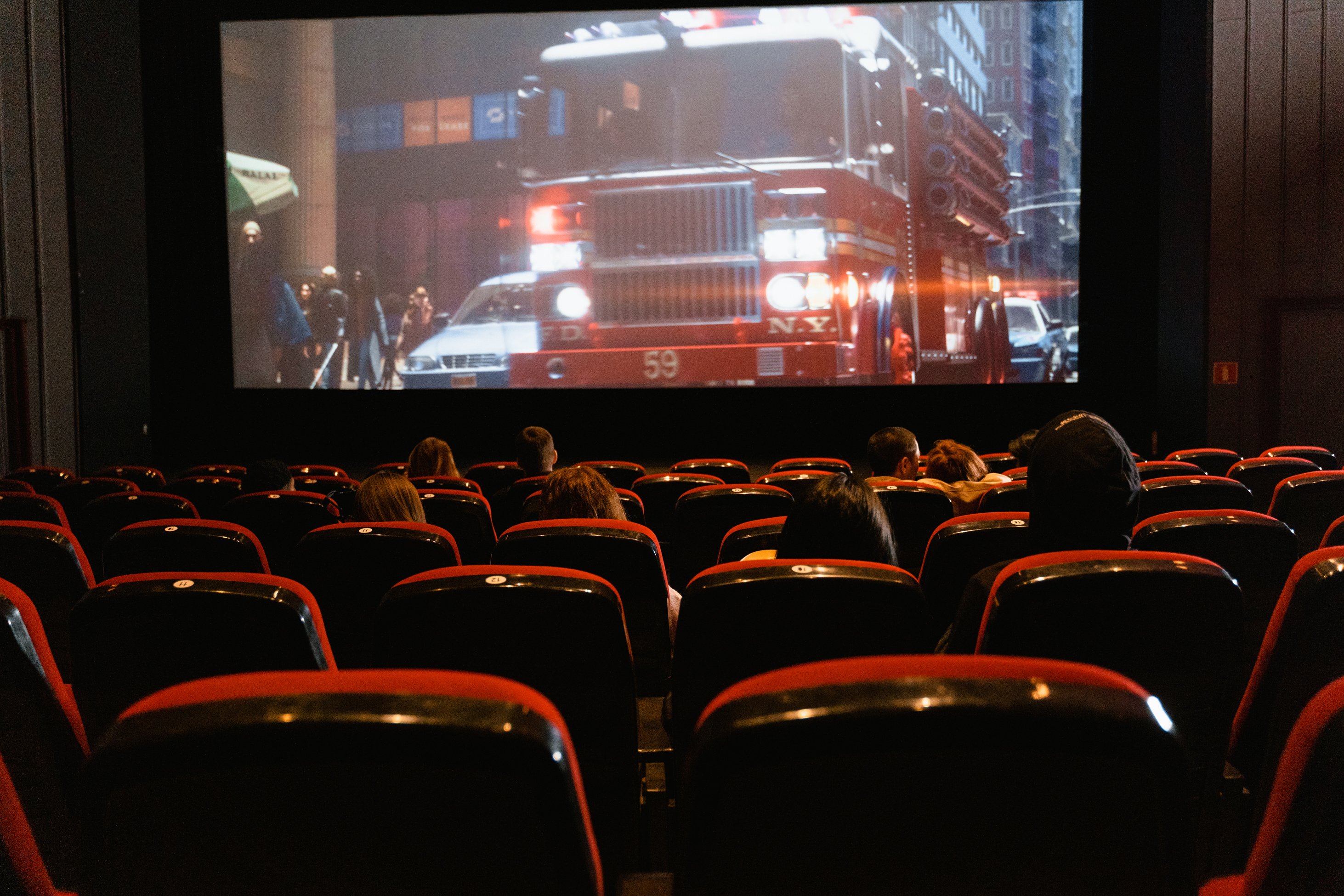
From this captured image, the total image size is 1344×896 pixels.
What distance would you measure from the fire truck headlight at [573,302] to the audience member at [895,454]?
509 centimetres

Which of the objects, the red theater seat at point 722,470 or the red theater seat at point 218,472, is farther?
the red theater seat at point 218,472

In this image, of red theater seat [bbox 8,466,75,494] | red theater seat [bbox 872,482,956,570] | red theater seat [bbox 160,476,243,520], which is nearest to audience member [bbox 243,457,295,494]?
red theater seat [bbox 160,476,243,520]

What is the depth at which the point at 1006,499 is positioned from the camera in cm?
315

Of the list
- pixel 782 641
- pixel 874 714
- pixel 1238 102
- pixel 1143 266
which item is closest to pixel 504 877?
pixel 874 714

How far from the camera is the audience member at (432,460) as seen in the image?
4.95 meters

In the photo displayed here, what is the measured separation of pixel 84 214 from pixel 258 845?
33.2 ft

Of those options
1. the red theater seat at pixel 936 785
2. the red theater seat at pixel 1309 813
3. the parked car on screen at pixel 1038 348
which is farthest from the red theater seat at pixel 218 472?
the parked car on screen at pixel 1038 348

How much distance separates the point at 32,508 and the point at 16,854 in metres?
3.19

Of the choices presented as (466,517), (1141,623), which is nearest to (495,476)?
(466,517)

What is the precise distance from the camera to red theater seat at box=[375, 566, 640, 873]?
1435 millimetres

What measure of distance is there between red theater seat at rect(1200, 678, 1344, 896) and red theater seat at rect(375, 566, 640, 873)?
0.92m

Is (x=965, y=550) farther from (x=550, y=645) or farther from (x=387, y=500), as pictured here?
(x=387, y=500)

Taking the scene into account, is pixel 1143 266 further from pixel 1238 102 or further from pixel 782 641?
pixel 782 641

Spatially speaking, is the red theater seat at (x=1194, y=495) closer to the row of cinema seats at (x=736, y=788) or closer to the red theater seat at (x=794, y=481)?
the red theater seat at (x=794, y=481)
